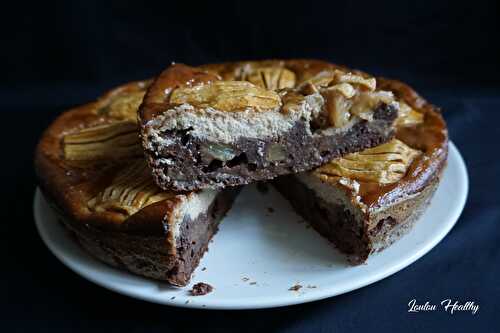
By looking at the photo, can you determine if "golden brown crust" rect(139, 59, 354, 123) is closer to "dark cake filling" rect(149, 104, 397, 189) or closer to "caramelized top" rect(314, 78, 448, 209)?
"dark cake filling" rect(149, 104, 397, 189)

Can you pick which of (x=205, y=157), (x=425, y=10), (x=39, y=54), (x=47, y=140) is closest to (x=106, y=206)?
(x=205, y=157)

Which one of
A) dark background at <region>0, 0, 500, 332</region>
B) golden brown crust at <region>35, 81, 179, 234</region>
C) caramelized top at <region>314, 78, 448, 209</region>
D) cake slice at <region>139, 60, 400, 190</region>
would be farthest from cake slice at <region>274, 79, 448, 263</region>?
golden brown crust at <region>35, 81, 179, 234</region>

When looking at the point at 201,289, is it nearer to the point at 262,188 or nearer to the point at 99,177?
the point at 99,177

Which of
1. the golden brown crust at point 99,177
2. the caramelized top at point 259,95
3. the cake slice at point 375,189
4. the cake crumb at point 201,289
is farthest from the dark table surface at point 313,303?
the caramelized top at point 259,95

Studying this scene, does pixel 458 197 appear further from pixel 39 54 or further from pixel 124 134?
pixel 39 54

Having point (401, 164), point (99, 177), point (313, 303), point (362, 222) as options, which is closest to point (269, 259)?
point (313, 303)
